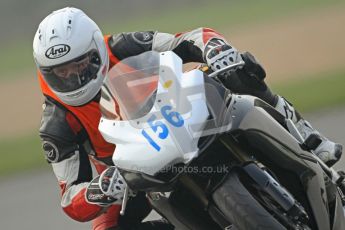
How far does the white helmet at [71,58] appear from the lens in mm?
5059

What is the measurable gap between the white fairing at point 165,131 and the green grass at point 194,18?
1237 centimetres

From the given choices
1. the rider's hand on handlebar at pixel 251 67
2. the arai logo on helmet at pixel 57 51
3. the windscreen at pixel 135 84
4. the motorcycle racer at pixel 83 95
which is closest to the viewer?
the windscreen at pixel 135 84

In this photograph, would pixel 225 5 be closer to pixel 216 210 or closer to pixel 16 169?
pixel 16 169

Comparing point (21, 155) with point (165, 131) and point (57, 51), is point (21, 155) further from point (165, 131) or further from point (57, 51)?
point (165, 131)

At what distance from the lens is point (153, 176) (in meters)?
3.86

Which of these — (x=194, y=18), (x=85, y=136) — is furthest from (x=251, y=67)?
(x=194, y=18)

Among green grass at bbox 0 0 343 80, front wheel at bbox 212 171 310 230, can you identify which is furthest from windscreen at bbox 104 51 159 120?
green grass at bbox 0 0 343 80

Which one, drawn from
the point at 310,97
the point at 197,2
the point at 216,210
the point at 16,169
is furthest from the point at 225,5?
the point at 216,210

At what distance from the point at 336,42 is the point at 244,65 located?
9.19 metres

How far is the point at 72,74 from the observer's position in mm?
5090

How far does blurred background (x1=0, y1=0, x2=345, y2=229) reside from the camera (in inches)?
356

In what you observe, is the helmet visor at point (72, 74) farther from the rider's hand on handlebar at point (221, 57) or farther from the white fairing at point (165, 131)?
the white fairing at point (165, 131)

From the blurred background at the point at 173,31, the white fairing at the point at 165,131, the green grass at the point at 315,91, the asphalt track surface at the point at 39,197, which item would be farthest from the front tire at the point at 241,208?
the green grass at the point at 315,91

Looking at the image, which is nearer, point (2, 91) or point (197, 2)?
point (2, 91)
